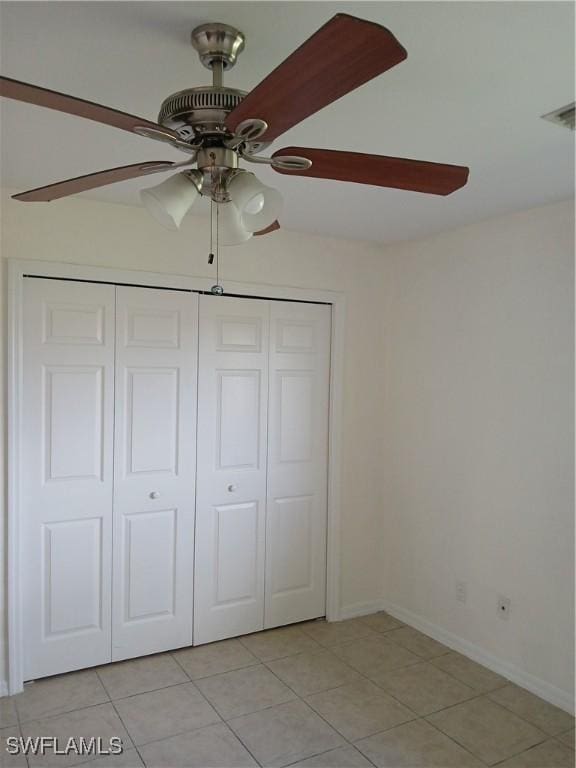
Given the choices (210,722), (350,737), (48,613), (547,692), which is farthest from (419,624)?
(48,613)

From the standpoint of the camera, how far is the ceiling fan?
3.50 feet

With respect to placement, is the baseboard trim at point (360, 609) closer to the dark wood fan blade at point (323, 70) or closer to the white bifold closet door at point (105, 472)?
the white bifold closet door at point (105, 472)

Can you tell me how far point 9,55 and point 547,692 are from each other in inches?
130

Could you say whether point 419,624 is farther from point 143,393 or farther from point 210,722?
point 143,393

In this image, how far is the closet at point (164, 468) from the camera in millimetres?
2963

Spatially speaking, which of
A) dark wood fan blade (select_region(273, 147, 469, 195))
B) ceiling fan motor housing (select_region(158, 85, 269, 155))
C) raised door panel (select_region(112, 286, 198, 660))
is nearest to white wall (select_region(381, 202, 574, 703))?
raised door panel (select_region(112, 286, 198, 660))

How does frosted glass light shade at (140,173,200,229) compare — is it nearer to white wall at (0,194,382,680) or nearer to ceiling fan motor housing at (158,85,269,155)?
ceiling fan motor housing at (158,85,269,155)

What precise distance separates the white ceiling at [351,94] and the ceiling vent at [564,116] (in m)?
0.04

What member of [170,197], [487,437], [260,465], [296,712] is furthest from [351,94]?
[296,712]

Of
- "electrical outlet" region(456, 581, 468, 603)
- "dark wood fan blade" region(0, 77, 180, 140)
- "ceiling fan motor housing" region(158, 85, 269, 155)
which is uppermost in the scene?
"ceiling fan motor housing" region(158, 85, 269, 155)

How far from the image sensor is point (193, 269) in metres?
3.27

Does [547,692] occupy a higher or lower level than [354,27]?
lower

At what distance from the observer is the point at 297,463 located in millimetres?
3699

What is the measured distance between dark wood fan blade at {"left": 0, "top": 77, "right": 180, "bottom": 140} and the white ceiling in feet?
1.05
